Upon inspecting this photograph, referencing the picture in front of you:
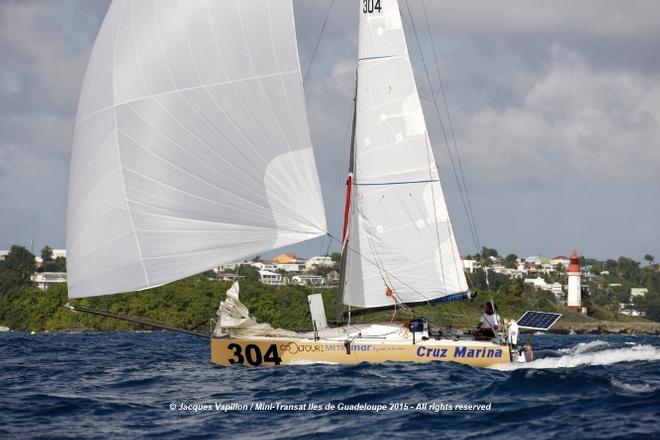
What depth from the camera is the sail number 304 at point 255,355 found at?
81.5ft

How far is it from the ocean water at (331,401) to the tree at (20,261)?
113 m

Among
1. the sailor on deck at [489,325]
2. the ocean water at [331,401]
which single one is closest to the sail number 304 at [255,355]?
the ocean water at [331,401]

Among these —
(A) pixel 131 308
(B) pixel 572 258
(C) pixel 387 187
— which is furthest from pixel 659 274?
(C) pixel 387 187

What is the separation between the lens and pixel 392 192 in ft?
90.3

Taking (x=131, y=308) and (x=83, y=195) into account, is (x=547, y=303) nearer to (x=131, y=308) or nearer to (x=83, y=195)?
(x=131, y=308)

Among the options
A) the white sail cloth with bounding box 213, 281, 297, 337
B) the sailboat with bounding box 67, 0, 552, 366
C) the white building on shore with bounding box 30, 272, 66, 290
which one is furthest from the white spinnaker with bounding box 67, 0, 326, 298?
the white building on shore with bounding box 30, 272, 66, 290

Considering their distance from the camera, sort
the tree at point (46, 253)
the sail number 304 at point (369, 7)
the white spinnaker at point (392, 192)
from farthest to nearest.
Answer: the tree at point (46, 253)
the sail number 304 at point (369, 7)
the white spinnaker at point (392, 192)

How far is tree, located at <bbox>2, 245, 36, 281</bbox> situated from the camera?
440ft

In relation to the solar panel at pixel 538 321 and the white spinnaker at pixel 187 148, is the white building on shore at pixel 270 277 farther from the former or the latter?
the white spinnaker at pixel 187 148

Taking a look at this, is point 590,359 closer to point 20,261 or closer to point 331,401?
point 331,401

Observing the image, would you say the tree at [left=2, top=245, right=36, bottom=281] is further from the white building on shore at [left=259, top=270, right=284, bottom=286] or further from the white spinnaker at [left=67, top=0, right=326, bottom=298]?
the white spinnaker at [left=67, top=0, right=326, bottom=298]

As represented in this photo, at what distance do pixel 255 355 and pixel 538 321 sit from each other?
7.76 m

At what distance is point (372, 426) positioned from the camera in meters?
16.6

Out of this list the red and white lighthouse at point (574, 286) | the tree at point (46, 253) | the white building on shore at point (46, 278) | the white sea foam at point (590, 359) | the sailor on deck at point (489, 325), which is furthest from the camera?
the tree at point (46, 253)
